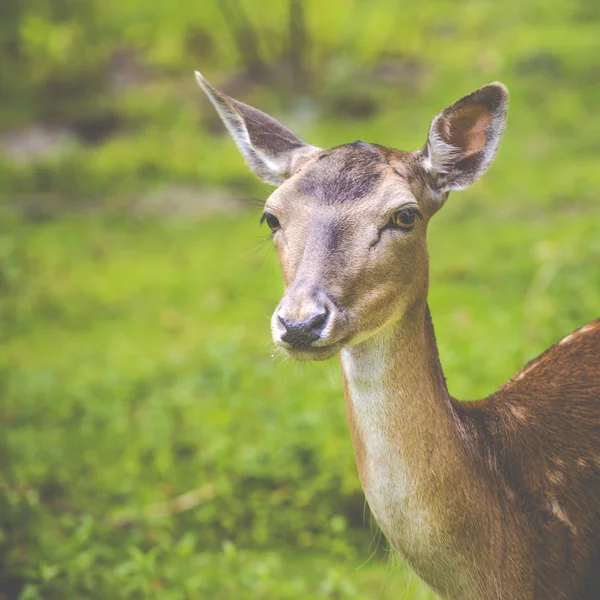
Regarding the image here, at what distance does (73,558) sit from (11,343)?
330 cm

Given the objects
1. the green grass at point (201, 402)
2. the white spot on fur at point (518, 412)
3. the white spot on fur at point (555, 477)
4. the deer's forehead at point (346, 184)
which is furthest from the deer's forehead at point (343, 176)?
the white spot on fur at point (555, 477)

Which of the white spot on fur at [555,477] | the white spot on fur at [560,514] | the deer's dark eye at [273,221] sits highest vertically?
the deer's dark eye at [273,221]

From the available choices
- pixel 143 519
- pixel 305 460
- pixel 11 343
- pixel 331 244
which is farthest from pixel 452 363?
pixel 11 343

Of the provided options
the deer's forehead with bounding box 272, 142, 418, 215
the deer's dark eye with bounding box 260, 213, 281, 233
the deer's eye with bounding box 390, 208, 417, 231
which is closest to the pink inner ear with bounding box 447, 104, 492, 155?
the deer's forehead with bounding box 272, 142, 418, 215

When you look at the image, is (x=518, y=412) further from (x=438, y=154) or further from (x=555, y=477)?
(x=438, y=154)

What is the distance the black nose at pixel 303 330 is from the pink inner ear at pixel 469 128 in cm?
81

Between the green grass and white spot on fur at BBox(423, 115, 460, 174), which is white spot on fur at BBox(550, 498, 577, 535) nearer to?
the green grass

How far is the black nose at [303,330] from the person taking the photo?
261cm

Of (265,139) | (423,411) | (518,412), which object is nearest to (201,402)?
(265,139)

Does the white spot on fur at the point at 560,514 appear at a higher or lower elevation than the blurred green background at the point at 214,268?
higher

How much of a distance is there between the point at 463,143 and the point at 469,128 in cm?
5

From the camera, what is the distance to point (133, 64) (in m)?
12.0

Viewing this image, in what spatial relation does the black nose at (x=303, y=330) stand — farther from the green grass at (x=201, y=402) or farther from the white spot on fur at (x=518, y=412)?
the white spot on fur at (x=518, y=412)

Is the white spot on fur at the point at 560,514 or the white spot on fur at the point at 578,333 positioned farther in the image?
the white spot on fur at the point at 578,333
